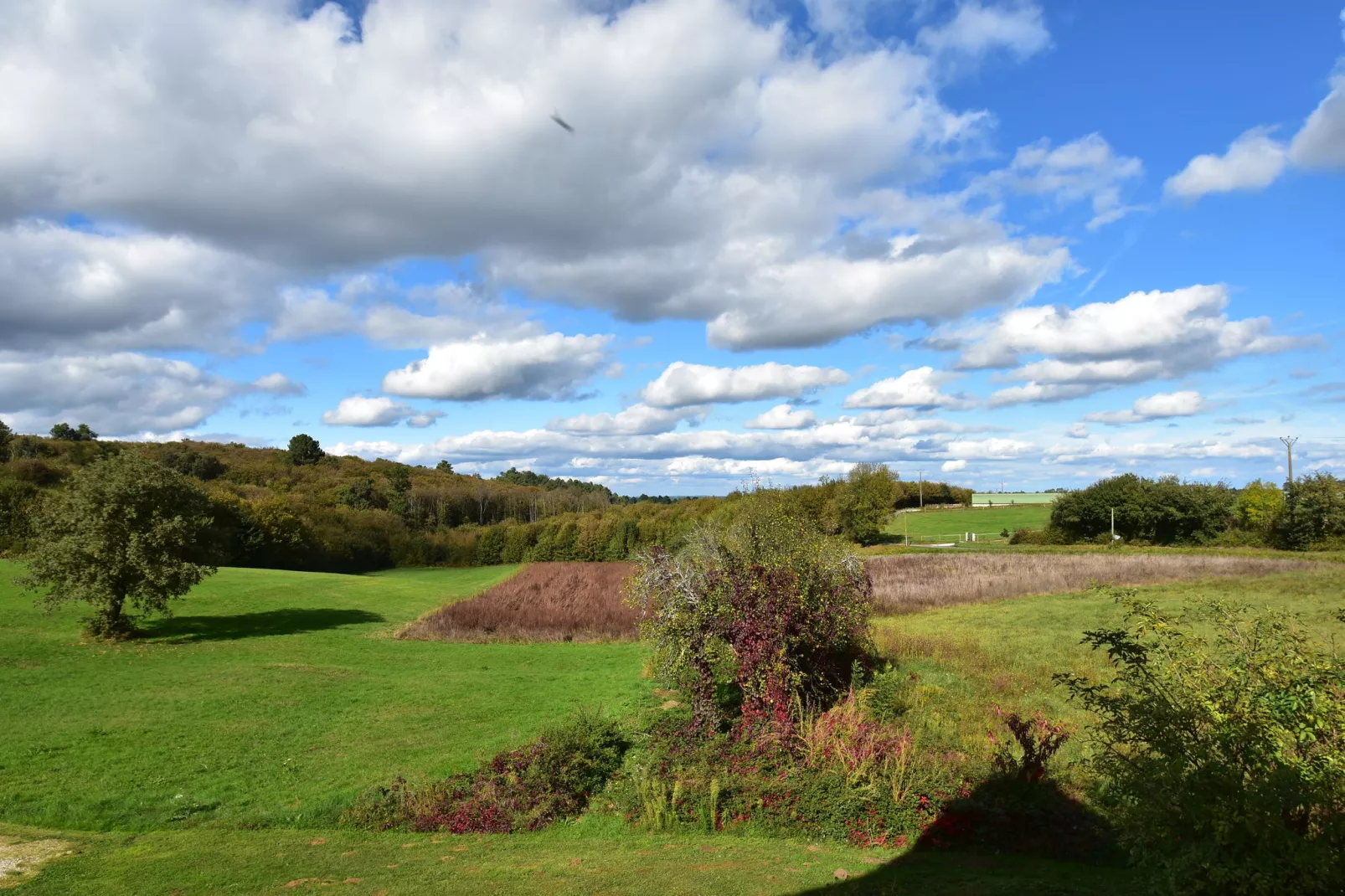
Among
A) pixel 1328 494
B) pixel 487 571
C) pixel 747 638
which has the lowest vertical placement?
pixel 487 571

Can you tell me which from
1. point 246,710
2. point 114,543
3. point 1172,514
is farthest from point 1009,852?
point 1172,514

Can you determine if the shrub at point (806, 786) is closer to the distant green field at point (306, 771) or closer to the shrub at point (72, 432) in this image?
the distant green field at point (306, 771)

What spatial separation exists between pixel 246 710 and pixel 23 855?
9329 millimetres

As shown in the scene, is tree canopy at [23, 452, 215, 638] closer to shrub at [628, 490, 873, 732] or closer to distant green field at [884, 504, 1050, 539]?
shrub at [628, 490, 873, 732]

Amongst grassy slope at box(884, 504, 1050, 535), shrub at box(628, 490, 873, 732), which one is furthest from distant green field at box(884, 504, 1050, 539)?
shrub at box(628, 490, 873, 732)

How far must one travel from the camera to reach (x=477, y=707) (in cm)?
1895

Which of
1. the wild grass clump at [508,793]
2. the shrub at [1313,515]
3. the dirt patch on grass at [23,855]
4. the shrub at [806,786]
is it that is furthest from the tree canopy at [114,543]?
the shrub at [1313,515]

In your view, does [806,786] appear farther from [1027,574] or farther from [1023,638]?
[1027,574]

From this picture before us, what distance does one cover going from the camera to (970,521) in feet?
352

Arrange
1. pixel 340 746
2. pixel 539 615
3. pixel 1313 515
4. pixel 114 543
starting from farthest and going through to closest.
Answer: pixel 1313 515 < pixel 539 615 < pixel 114 543 < pixel 340 746

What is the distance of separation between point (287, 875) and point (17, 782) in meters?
7.69

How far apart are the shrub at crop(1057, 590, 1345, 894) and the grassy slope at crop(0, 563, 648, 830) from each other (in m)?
11.7

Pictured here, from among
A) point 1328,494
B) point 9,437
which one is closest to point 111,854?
point 1328,494

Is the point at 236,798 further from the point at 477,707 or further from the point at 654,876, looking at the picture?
the point at 654,876
